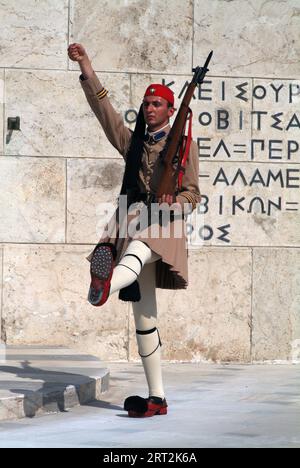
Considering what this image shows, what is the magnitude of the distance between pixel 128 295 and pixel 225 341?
3277mm

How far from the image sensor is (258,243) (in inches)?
387

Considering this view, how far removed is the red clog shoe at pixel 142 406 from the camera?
6.69 meters

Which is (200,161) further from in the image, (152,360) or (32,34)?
(152,360)

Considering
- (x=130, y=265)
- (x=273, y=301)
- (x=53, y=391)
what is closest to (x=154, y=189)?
(x=130, y=265)

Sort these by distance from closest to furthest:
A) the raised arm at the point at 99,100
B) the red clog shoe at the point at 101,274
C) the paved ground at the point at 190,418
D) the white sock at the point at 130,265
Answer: the paved ground at the point at 190,418 → the red clog shoe at the point at 101,274 → the white sock at the point at 130,265 → the raised arm at the point at 99,100

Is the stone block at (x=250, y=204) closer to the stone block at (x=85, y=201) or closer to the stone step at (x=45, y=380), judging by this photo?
the stone block at (x=85, y=201)

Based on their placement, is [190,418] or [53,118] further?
[53,118]

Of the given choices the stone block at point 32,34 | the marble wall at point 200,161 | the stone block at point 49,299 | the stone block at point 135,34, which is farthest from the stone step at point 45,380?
the stone block at point 135,34

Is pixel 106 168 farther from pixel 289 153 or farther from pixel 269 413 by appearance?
pixel 269 413

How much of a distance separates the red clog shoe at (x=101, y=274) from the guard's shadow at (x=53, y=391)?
917mm

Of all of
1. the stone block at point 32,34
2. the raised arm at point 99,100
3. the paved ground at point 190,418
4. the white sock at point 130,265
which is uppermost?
the stone block at point 32,34

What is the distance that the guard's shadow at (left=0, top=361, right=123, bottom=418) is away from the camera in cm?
689

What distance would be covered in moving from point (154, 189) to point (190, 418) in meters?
1.30

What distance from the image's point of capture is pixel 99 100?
22.5 feet
